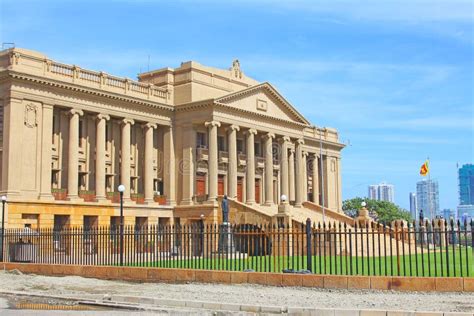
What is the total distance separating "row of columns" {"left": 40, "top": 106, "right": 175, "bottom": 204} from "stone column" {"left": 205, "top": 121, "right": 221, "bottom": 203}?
12.4 feet

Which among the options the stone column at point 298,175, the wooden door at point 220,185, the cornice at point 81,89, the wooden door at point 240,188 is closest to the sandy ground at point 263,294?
the cornice at point 81,89

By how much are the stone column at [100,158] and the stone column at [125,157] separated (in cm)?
212

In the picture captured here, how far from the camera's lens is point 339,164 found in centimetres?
8038

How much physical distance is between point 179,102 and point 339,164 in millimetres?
31962

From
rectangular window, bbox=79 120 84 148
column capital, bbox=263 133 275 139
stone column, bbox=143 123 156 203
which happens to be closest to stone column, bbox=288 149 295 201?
column capital, bbox=263 133 275 139

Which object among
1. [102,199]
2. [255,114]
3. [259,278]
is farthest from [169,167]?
[259,278]

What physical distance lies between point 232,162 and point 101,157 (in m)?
11.5

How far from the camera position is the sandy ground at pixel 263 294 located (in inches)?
595

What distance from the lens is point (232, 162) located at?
53906 mm

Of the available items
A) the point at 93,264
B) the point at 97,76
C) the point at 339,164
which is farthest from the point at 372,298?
the point at 339,164

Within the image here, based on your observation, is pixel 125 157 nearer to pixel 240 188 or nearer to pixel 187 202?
pixel 187 202

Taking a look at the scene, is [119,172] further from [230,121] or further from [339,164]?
[339,164]

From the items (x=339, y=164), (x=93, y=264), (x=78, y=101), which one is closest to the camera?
(x=93, y=264)

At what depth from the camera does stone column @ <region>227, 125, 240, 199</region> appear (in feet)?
176
